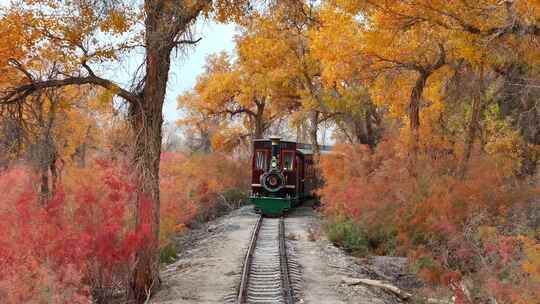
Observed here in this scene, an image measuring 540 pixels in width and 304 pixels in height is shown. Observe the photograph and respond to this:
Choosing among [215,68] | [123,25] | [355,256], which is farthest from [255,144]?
[123,25]

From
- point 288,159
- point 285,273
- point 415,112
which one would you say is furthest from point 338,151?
point 285,273

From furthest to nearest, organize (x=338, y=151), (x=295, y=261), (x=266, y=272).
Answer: (x=338, y=151) < (x=295, y=261) < (x=266, y=272)

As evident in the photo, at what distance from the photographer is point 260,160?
2650 centimetres

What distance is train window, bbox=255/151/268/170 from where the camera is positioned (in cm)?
2644

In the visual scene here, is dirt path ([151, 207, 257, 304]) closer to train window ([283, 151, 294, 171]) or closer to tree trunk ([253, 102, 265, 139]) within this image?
train window ([283, 151, 294, 171])

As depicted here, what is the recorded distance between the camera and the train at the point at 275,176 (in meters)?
25.5

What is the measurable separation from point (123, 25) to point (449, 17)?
673cm

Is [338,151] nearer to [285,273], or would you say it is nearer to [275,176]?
[275,176]

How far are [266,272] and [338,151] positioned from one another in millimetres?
11622

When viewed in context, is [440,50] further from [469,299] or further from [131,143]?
[131,143]

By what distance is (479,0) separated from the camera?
12.4m

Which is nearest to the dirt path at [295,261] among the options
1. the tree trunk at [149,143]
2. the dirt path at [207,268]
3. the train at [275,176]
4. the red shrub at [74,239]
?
the dirt path at [207,268]

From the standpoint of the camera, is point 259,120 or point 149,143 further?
point 259,120

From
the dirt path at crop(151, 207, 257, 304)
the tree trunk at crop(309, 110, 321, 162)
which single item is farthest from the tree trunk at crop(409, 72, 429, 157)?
the tree trunk at crop(309, 110, 321, 162)
